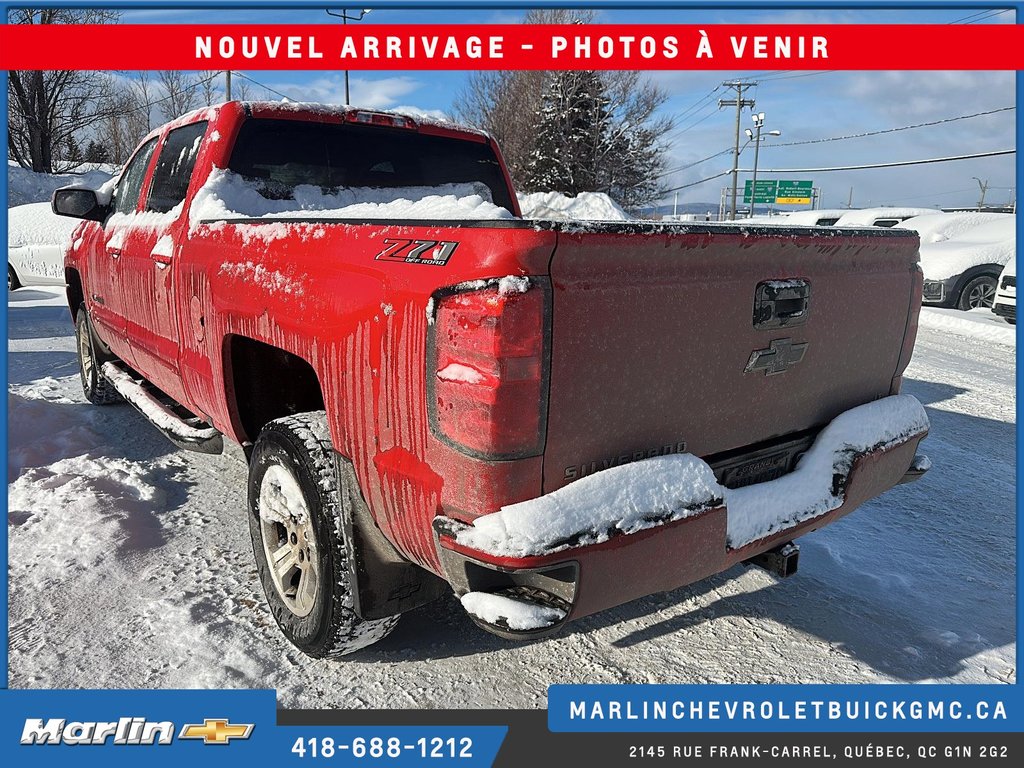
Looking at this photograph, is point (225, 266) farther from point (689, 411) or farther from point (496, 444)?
point (689, 411)

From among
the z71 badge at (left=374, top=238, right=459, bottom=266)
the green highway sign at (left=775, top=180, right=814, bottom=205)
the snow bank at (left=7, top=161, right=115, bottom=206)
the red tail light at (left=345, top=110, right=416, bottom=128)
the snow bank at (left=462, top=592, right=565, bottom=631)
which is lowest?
the snow bank at (left=462, top=592, right=565, bottom=631)

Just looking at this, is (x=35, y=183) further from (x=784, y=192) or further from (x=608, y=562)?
(x=784, y=192)

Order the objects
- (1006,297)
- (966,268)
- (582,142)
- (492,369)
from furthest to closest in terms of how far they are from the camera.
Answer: (582,142) → (966,268) → (1006,297) → (492,369)

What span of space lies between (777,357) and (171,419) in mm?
3030

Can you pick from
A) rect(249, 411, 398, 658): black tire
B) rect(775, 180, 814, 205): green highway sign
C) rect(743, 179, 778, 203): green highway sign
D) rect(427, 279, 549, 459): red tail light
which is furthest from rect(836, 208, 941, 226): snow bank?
rect(775, 180, 814, 205): green highway sign

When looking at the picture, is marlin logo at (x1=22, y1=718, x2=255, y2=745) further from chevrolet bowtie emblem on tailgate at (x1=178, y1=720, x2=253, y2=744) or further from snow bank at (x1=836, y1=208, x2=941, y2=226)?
snow bank at (x1=836, y1=208, x2=941, y2=226)

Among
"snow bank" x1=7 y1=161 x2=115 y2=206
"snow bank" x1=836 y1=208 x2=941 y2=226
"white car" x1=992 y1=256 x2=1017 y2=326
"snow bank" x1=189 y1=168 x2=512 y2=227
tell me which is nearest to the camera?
"snow bank" x1=189 y1=168 x2=512 y2=227

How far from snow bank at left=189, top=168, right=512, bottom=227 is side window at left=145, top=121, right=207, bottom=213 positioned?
332 millimetres

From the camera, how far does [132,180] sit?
179 inches

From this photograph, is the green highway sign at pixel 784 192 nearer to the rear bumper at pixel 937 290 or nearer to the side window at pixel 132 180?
the rear bumper at pixel 937 290

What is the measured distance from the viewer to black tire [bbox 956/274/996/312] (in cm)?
1266

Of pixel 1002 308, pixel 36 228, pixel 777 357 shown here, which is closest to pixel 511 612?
pixel 777 357

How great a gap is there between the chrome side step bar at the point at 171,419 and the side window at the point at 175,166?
1100 mm

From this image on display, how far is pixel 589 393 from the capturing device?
186 centimetres
